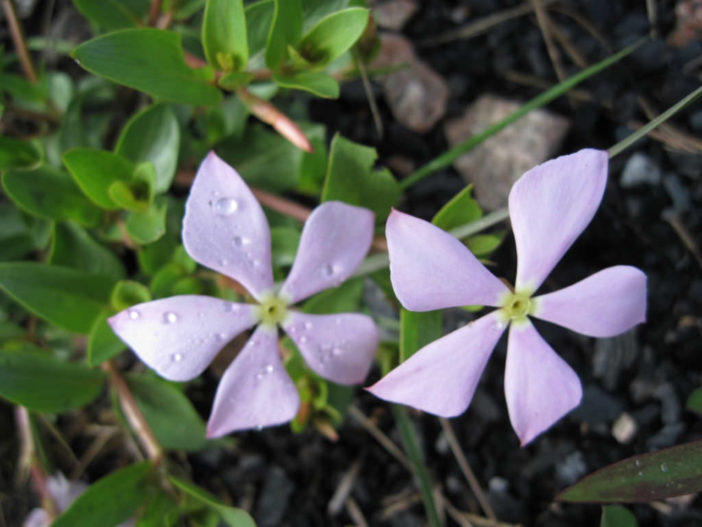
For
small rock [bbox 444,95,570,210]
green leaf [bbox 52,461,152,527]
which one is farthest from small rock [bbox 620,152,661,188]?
green leaf [bbox 52,461,152,527]

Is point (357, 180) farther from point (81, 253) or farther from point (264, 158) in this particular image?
point (81, 253)

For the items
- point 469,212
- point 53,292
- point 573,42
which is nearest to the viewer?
point 469,212

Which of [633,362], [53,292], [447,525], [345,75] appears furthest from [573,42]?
[53,292]

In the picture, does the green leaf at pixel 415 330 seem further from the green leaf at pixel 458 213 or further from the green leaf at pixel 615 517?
the green leaf at pixel 615 517

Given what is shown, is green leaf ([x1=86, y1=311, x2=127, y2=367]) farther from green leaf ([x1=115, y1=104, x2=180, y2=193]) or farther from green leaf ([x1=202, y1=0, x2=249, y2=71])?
green leaf ([x1=202, y1=0, x2=249, y2=71])

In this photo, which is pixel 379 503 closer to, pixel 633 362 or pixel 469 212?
pixel 633 362

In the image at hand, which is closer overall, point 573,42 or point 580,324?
point 580,324

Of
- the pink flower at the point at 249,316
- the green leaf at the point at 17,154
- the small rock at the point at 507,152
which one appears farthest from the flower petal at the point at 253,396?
the small rock at the point at 507,152
